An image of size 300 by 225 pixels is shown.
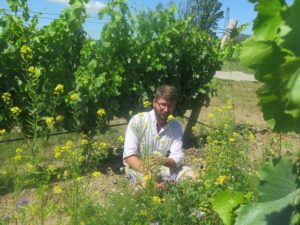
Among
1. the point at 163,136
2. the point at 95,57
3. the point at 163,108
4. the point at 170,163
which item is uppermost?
the point at 95,57

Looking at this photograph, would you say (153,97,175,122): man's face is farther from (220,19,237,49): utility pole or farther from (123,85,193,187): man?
(220,19,237,49): utility pole

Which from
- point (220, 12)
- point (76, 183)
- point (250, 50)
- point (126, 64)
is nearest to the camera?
point (250, 50)

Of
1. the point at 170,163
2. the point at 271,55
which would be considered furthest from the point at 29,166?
the point at 271,55

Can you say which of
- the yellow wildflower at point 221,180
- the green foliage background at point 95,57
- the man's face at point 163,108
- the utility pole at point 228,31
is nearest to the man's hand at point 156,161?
the yellow wildflower at point 221,180

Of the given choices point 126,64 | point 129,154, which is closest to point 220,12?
point 126,64

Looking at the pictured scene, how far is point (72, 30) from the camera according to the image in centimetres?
639

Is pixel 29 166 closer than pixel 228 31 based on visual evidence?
Yes

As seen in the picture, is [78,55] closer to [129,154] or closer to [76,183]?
[129,154]

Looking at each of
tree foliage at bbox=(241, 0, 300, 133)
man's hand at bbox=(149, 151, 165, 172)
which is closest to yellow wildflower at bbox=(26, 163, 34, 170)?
man's hand at bbox=(149, 151, 165, 172)

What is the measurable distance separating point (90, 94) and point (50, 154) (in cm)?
146

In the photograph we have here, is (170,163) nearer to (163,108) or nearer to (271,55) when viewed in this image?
(163,108)

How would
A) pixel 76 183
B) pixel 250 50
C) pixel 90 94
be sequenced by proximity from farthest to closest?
pixel 90 94, pixel 76 183, pixel 250 50

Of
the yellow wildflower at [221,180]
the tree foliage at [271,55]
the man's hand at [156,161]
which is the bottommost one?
the yellow wildflower at [221,180]

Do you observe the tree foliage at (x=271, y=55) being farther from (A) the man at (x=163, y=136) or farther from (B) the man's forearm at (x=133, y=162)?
(B) the man's forearm at (x=133, y=162)
